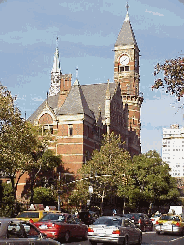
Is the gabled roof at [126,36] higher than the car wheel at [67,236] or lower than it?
higher

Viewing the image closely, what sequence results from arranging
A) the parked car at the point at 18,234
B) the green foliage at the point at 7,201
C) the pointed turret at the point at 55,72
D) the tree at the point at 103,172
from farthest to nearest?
1. the pointed turret at the point at 55,72
2. the tree at the point at 103,172
3. the green foliage at the point at 7,201
4. the parked car at the point at 18,234

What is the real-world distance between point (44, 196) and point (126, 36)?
1759 inches

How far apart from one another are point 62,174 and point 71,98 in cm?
1153

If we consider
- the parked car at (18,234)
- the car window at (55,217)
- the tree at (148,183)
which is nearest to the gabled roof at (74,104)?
the tree at (148,183)

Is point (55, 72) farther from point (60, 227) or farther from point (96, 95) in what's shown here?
point (60, 227)

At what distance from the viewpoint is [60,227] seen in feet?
76.4

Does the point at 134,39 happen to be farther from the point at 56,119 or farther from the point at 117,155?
the point at 117,155

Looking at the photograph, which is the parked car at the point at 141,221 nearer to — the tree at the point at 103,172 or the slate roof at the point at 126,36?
the tree at the point at 103,172

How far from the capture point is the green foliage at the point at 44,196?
5788cm

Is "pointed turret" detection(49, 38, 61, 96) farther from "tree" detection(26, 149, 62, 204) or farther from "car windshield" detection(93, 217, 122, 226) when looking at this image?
"car windshield" detection(93, 217, 122, 226)

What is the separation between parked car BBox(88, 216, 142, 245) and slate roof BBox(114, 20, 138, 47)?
7013cm

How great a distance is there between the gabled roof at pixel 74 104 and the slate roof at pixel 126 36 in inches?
1000

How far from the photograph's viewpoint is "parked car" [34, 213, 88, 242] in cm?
2294

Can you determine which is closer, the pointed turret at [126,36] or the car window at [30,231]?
the car window at [30,231]
